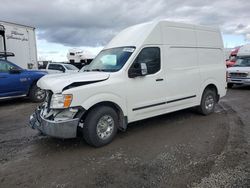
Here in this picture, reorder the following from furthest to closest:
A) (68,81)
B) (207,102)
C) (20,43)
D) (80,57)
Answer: (80,57)
(20,43)
(207,102)
(68,81)

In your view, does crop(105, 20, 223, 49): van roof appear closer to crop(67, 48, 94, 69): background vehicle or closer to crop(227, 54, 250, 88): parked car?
crop(227, 54, 250, 88): parked car

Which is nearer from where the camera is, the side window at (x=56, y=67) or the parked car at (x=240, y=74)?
the parked car at (x=240, y=74)

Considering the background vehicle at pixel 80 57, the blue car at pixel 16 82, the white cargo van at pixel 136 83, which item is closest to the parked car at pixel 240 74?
the white cargo van at pixel 136 83

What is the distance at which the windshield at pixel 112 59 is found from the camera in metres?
5.33

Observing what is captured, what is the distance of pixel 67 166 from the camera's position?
4023 mm

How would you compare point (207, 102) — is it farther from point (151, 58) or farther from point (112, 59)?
point (112, 59)

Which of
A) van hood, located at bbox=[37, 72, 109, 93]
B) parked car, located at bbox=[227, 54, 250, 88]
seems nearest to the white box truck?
van hood, located at bbox=[37, 72, 109, 93]

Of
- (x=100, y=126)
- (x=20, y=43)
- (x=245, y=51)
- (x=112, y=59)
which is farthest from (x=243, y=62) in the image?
(x=100, y=126)

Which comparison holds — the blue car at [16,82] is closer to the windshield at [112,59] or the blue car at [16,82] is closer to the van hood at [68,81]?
the windshield at [112,59]

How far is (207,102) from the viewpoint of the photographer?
729 cm

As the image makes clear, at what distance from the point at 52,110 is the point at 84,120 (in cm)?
62

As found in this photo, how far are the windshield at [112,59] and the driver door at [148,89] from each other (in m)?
0.25

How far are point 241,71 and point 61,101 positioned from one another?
458 inches

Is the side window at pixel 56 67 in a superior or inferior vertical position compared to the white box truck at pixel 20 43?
inferior
